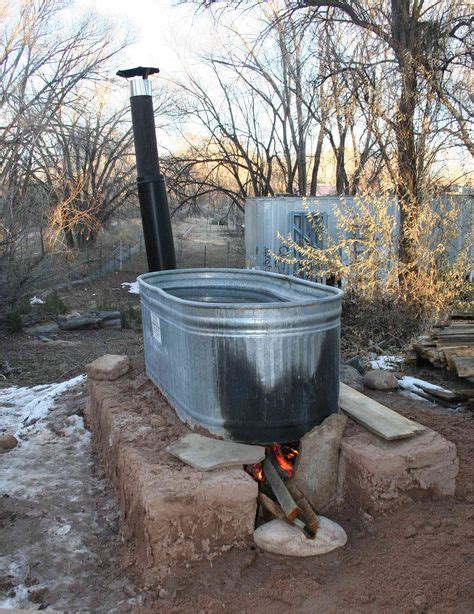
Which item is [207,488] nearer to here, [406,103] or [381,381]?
[381,381]

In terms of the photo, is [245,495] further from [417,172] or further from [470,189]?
[470,189]

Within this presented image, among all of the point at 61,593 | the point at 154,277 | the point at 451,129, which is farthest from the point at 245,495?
the point at 451,129

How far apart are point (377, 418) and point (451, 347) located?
2630 mm

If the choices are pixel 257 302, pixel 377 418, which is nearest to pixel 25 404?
pixel 257 302

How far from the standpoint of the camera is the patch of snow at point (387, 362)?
22.5ft

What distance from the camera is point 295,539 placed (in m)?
3.24

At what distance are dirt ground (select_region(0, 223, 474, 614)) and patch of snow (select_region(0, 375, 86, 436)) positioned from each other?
1516mm

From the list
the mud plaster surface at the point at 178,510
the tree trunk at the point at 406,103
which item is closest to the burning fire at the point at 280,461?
Answer: the mud plaster surface at the point at 178,510

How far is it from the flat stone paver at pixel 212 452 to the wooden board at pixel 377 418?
770 mm

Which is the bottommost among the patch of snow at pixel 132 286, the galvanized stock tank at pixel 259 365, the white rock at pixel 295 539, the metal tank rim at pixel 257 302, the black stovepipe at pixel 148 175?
the patch of snow at pixel 132 286

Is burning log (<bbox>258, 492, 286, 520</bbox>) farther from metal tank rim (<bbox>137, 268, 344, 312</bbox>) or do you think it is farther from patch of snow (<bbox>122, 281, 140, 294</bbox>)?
patch of snow (<bbox>122, 281, 140, 294</bbox>)

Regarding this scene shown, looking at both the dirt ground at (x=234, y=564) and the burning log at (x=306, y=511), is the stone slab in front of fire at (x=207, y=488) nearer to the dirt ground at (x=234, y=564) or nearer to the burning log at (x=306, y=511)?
the dirt ground at (x=234, y=564)

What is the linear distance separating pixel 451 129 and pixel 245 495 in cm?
903

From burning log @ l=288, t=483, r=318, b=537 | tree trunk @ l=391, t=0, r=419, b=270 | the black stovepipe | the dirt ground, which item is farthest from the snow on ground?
tree trunk @ l=391, t=0, r=419, b=270
